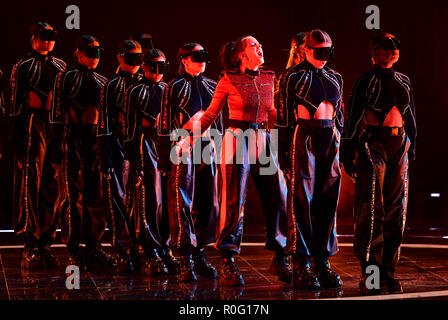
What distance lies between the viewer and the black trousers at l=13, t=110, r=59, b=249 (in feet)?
25.6

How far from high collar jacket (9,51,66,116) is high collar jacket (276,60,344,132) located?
2.28 m

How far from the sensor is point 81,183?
7711mm

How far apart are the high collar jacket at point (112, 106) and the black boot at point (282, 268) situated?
176 cm

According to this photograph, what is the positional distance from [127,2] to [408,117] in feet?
17.3

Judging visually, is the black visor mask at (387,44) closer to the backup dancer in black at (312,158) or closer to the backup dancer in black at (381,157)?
the backup dancer in black at (381,157)

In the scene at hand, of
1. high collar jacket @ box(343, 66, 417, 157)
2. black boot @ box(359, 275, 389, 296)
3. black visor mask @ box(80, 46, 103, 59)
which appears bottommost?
black boot @ box(359, 275, 389, 296)

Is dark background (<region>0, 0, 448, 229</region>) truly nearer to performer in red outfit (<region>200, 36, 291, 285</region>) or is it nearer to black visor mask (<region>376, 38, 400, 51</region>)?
performer in red outfit (<region>200, 36, 291, 285</region>)

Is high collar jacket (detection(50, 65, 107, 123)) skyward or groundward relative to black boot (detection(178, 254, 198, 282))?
skyward

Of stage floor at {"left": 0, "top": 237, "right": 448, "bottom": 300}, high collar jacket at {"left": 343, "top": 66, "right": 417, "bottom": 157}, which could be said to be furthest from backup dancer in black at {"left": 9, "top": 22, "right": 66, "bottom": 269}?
high collar jacket at {"left": 343, "top": 66, "right": 417, "bottom": 157}

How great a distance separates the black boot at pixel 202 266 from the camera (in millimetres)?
7133

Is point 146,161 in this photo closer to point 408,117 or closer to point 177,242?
point 177,242

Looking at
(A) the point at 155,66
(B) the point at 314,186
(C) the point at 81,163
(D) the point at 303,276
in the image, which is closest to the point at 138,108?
(A) the point at 155,66

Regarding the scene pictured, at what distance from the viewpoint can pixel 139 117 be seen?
7516 mm
